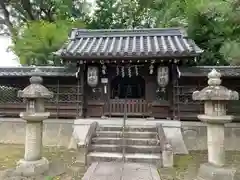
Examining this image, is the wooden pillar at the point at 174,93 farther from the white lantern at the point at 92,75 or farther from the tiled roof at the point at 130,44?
the white lantern at the point at 92,75

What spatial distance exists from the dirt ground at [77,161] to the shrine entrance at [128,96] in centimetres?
261

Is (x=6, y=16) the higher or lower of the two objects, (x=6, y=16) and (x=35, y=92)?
the higher

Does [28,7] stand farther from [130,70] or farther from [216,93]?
[216,93]

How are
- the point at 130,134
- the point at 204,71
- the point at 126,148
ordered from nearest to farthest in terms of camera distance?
the point at 126,148 < the point at 130,134 < the point at 204,71

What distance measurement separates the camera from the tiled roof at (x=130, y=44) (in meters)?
10.1

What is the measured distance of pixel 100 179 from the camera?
254 inches

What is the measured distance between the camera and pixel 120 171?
280 inches

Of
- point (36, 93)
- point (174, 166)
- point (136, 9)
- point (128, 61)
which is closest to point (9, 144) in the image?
point (36, 93)

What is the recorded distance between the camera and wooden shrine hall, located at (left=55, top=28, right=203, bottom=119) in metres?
10.2

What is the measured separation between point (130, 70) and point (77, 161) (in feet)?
15.2

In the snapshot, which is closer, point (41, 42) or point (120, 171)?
point (120, 171)

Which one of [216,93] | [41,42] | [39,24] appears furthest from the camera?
[39,24]

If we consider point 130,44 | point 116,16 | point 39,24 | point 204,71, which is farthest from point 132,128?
point 116,16

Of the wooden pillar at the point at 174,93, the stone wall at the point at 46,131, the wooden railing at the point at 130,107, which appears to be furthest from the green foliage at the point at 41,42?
the wooden pillar at the point at 174,93
